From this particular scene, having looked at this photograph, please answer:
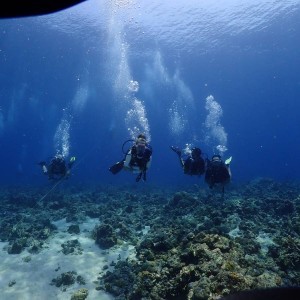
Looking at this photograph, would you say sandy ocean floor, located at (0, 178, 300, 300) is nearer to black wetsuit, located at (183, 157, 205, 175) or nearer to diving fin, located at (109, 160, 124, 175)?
black wetsuit, located at (183, 157, 205, 175)

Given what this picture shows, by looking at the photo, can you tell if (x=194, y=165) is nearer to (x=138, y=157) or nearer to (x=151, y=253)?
(x=138, y=157)

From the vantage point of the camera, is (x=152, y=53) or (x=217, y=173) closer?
(x=217, y=173)

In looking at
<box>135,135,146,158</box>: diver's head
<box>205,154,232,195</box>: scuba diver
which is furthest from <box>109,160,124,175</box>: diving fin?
<box>205,154,232,195</box>: scuba diver

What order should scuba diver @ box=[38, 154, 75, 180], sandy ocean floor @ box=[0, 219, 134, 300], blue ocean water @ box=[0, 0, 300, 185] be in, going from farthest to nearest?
1. blue ocean water @ box=[0, 0, 300, 185]
2. scuba diver @ box=[38, 154, 75, 180]
3. sandy ocean floor @ box=[0, 219, 134, 300]

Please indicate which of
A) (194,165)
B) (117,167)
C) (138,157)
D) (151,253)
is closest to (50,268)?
(151,253)

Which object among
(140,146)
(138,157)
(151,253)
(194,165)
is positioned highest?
(140,146)

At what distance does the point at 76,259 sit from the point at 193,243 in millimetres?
4174

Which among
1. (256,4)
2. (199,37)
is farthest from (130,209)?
(199,37)

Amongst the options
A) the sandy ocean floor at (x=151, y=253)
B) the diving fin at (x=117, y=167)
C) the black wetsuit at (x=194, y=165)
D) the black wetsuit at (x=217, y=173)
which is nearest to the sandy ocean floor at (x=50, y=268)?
the sandy ocean floor at (x=151, y=253)

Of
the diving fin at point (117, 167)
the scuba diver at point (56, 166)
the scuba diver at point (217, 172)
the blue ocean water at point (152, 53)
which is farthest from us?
the blue ocean water at point (152, 53)

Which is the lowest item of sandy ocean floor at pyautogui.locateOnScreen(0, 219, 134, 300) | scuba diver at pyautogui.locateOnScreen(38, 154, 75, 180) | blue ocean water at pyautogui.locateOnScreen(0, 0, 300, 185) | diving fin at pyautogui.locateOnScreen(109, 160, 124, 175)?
sandy ocean floor at pyautogui.locateOnScreen(0, 219, 134, 300)

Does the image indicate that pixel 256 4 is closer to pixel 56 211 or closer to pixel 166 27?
pixel 166 27

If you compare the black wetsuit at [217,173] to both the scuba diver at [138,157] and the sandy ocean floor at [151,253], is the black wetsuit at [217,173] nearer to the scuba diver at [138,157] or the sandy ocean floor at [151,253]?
the sandy ocean floor at [151,253]

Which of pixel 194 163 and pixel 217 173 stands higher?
pixel 194 163
